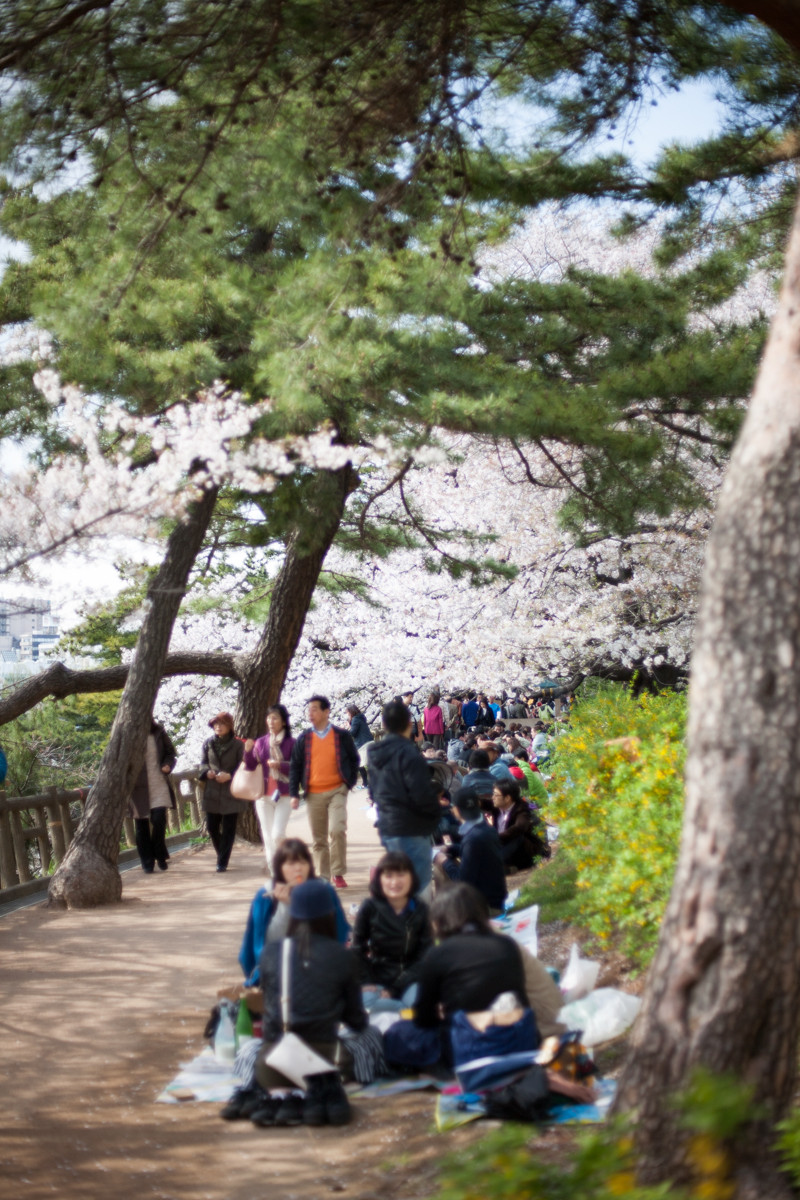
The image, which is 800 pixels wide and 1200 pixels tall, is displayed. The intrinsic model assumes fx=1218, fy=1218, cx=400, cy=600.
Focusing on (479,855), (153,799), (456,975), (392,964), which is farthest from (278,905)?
(153,799)

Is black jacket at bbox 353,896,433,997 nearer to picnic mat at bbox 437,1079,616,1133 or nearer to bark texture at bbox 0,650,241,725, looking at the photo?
picnic mat at bbox 437,1079,616,1133

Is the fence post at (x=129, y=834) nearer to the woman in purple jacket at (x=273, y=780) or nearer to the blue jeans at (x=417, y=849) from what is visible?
the woman in purple jacket at (x=273, y=780)

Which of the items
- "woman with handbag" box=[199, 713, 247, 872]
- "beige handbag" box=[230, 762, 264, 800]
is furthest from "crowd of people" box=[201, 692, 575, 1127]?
"woman with handbag" box=[199, 713, 247, 872]

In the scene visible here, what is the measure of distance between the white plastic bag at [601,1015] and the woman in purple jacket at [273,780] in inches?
195

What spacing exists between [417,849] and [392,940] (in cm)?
158

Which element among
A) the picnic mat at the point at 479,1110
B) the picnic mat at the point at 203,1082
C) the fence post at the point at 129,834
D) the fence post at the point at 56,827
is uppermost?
the fence post at the point at 56,827

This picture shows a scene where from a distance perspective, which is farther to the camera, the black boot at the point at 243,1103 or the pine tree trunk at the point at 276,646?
the pine tree trunk at the point at 276,646

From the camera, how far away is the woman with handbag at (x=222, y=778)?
1226cm

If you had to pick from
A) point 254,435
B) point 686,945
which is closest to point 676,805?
point 686,945

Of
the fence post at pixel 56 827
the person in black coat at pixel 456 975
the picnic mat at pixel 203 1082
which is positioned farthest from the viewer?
the fence post at pixel 56 827

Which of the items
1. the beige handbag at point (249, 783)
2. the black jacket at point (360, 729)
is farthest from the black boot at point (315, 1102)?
the black jacket at point (360, 729)

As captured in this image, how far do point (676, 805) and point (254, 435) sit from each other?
6212 millimetres

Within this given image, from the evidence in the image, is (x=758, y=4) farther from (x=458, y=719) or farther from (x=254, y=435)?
(x=458, y=719)

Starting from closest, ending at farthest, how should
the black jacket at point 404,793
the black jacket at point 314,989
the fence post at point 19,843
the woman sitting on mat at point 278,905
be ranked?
the black jacket at point 314,989 → the woman sitting on mat at point 278,905 → the black jacket at point 404,793 → the fence post at point 19,843
